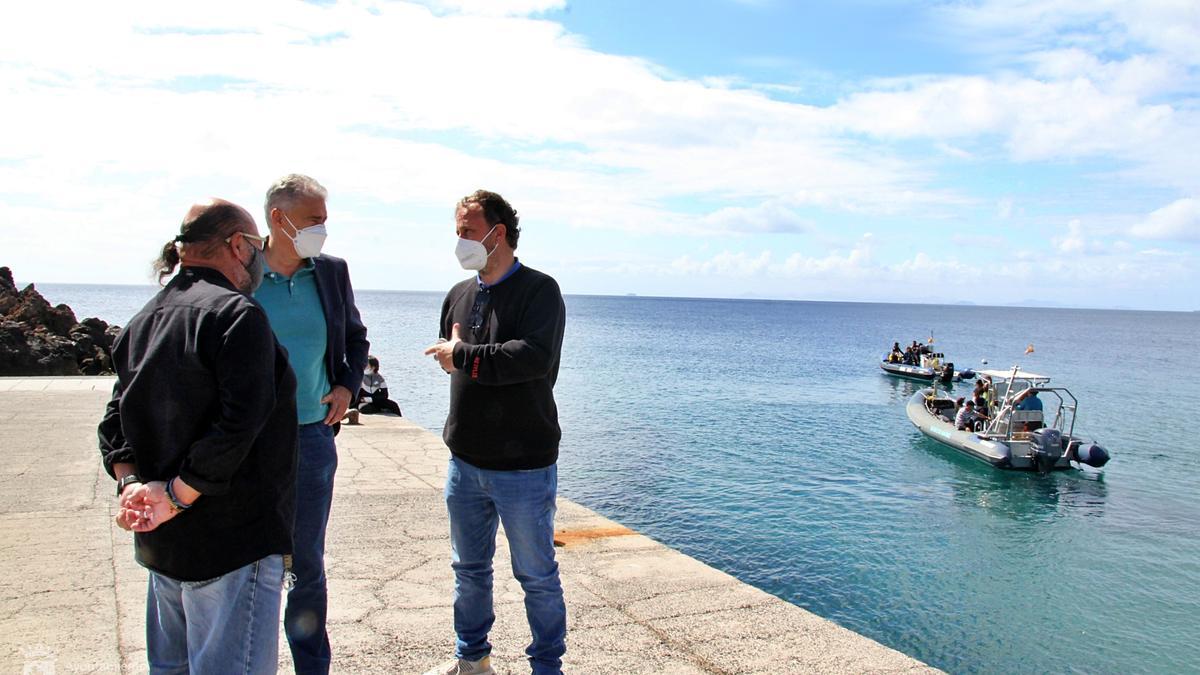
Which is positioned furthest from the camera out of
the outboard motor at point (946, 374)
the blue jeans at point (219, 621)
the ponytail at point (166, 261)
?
the outboard motor at point (946, 374)

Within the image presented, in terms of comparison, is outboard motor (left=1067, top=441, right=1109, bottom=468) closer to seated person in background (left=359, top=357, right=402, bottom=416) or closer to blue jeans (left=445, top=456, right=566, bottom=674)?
seated person in background (left=359, top=357, right=402, bottom=416)

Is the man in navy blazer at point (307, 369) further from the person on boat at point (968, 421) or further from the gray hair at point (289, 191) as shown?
the person on boat at point (968, 421)

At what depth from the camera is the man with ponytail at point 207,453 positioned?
85.5 inches

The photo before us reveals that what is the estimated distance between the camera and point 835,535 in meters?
15.0

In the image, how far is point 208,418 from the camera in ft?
7.29

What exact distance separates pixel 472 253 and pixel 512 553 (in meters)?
1.25

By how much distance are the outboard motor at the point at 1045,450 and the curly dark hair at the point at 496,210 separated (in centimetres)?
2128

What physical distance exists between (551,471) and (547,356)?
19.8 inches

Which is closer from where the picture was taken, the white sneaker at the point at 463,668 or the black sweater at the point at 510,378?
the black sweater at the point at 510,378

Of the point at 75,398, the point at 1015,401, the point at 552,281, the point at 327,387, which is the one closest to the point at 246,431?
the point at 327,387

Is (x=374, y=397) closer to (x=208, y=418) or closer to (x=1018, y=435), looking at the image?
(x=208, y=418)

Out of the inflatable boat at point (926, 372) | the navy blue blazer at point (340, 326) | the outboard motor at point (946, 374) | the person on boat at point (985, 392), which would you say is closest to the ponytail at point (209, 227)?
the navy blue blazer at point (340, 326)

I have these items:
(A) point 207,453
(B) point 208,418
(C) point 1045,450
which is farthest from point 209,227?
(C) point 1045,450

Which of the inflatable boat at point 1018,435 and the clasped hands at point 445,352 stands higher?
the clasped hands at point 445,352
